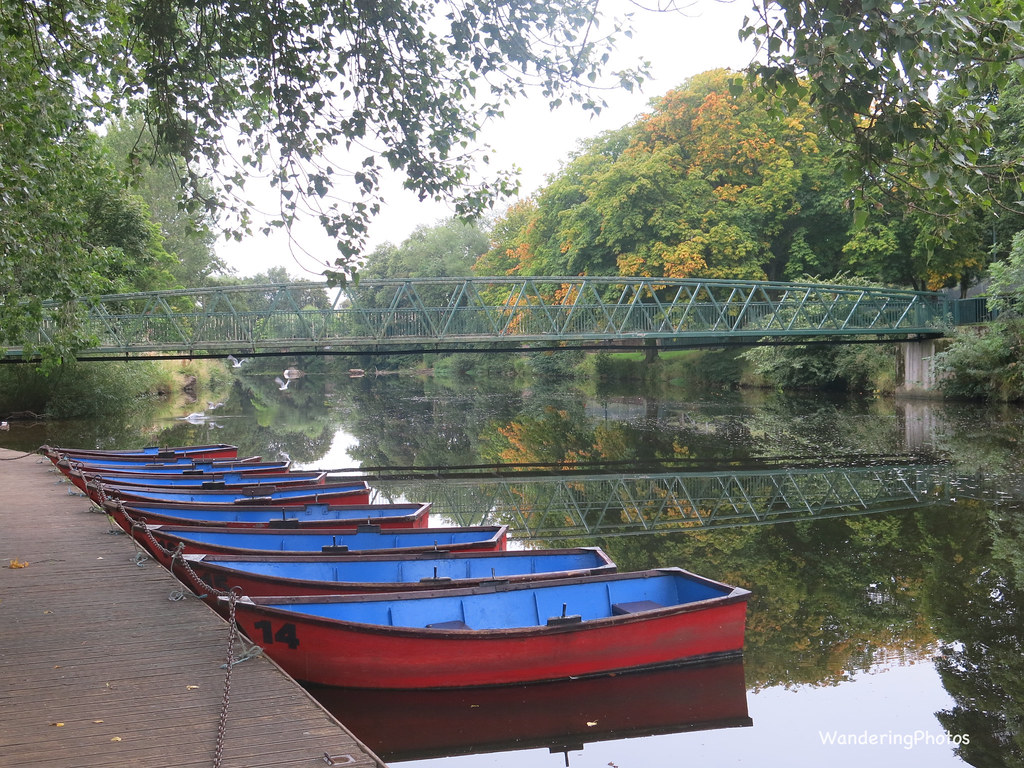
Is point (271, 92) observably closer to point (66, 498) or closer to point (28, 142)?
point (28, 142)

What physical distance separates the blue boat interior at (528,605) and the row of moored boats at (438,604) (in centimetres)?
1

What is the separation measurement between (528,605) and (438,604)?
848 mm

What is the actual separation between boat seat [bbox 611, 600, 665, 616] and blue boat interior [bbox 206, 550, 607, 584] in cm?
58

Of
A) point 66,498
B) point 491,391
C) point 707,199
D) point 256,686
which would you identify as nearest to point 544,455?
point 66,498

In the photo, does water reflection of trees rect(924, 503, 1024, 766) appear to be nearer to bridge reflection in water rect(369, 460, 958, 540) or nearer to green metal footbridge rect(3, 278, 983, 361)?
bridge reflection in water rect(369, 460, 958, 540)

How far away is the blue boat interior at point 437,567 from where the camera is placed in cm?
825

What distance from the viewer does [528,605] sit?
7.36 metres

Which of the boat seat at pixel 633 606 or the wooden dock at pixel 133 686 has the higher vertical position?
the wooden dock at pixel 133 686

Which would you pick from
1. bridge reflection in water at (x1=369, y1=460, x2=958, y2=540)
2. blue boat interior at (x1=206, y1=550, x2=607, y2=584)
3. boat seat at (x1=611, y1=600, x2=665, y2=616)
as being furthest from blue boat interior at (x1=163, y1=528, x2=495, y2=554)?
bridge reflection in water at (x1=369, y1=460, x2=958, y2=540)

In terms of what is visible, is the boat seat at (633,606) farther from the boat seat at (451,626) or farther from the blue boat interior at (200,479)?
the blue boat interior at (200,479)

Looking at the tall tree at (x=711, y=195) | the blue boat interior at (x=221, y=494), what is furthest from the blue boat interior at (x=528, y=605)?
the tall tree at (x=711, y=195)

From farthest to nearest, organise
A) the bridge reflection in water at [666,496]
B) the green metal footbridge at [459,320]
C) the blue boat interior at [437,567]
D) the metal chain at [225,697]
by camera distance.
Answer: the green metal footbridge at [459,320] → the bridge reflection in water at [666,496] → the blue boat interior at [437,567] → the metal chain at [225,697]

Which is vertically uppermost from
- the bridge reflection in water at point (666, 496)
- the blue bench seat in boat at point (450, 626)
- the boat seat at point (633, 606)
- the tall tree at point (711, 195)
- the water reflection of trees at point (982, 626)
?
the tall tree at point (711, 195)

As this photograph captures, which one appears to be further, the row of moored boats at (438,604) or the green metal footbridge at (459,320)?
the green metal footbridge at (459,320)
